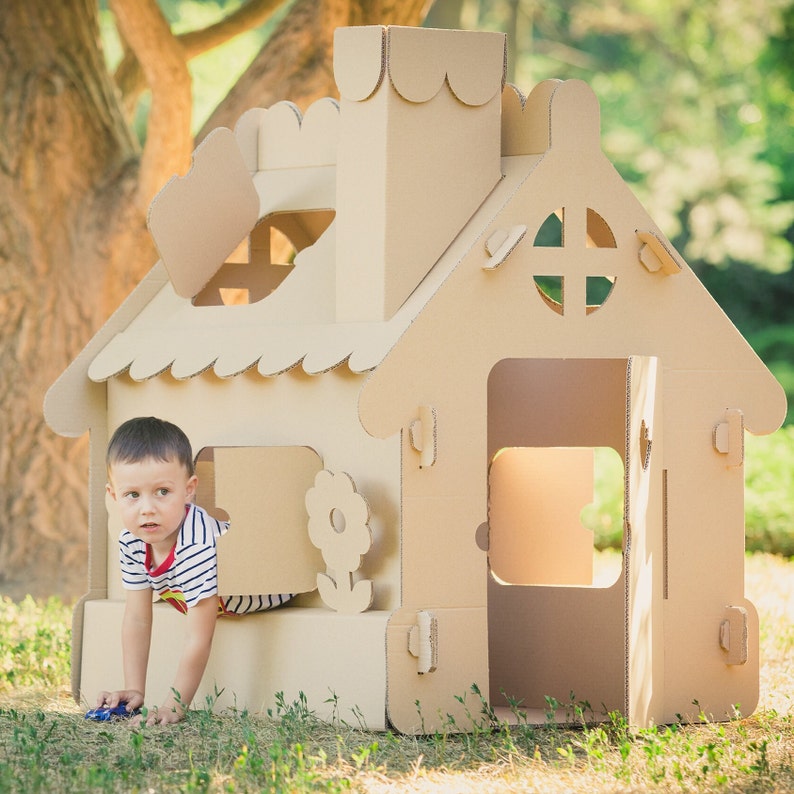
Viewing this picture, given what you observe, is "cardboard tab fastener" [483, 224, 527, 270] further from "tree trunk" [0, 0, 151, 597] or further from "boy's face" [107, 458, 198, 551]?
"tree trunk" [0, 0, 151, 597]

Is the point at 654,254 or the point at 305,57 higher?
the point at 305,57

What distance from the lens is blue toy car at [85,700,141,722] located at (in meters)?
4.47

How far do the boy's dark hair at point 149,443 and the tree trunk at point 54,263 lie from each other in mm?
3449

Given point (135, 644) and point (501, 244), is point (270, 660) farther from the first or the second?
point (501, 244)

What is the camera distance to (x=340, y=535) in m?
4.29

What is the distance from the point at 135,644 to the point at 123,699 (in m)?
0.19

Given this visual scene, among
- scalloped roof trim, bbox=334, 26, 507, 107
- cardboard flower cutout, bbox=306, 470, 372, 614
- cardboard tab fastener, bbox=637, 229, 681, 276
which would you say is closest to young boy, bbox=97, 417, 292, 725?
cardboard flower cutout, bbox=306, 470, 372, 614

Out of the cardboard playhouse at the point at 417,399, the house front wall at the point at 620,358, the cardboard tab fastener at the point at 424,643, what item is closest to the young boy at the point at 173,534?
the cardboard playhouse at the point at 417,399

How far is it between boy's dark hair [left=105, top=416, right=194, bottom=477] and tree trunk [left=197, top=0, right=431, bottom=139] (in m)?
3.63

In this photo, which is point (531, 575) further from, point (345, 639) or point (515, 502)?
point (345, 639)

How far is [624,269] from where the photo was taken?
462 centimetres

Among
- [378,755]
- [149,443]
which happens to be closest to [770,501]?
[149,443]

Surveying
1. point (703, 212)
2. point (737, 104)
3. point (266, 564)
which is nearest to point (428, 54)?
point (266, 564)

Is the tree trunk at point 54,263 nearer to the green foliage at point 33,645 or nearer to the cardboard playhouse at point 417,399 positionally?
the green foliage at point 33,645
